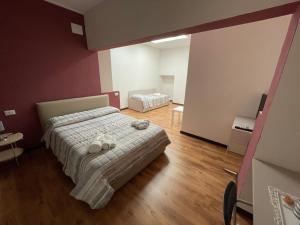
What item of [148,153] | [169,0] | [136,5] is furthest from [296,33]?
[148,153]

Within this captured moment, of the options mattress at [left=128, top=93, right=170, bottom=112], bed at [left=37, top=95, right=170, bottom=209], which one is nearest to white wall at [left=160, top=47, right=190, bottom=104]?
mattress at [left=128, top=93, right=170, bottom=112]

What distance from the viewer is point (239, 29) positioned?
91.0 inches

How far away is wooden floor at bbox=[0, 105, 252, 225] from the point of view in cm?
147

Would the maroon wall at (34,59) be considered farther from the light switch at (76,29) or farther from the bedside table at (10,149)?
the bedside table at (10,149)

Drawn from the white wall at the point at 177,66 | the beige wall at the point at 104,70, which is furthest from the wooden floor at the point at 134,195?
the white wall at the point at 177,66

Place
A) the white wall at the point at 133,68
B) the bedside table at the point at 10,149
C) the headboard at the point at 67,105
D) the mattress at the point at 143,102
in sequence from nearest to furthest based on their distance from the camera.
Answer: the bedside table at the point at 10,149 < the headboard at the point at 67,105 < the white wall at the point at 133,68 < the mattress at the point at 143,102

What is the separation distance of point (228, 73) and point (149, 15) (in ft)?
5.96

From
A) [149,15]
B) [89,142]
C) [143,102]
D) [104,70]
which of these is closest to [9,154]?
[89,142]

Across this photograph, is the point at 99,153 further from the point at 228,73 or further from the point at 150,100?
the point at 150,100

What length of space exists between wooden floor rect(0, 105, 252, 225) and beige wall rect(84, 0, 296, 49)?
2.11 meters

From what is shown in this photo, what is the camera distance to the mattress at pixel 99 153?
1.51 m

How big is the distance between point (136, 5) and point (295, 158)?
2.54 metres

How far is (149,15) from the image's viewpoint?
179cm

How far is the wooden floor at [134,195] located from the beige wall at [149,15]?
6.94ft
